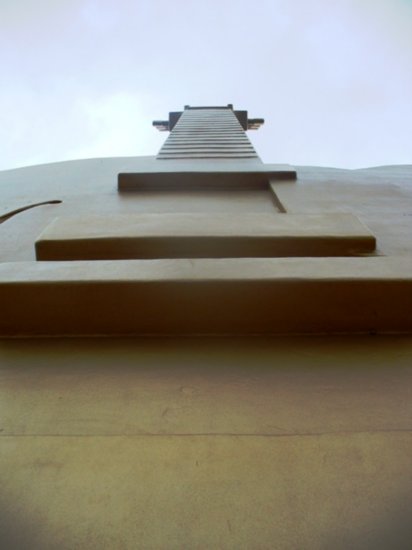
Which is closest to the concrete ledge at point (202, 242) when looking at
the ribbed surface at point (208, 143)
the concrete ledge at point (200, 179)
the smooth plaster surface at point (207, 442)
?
the smooth plaster surface at point (207, 442)

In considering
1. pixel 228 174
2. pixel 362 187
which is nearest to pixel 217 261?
pixel 228 174

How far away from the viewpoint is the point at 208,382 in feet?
5.22

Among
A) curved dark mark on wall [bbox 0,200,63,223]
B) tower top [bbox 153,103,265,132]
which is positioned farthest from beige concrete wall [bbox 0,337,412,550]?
tower top [bbox 153,103,265,132]

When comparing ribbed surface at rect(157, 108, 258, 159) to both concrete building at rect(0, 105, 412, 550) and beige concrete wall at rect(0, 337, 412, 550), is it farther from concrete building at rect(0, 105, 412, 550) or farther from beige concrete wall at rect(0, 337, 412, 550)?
beige concrete wall at rect(0, 337, 412, 550)

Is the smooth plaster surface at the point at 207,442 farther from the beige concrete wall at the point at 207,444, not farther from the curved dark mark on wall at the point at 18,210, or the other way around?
the curved dark mark on wall at the point at 18,210

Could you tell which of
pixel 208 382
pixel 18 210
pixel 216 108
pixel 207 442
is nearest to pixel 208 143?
pixel 18 210

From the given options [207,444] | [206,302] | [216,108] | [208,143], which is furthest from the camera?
[216,108]

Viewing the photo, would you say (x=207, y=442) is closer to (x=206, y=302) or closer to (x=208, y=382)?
(x=208, y=382)

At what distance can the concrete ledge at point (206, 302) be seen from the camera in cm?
188

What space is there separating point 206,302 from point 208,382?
0.38 meters

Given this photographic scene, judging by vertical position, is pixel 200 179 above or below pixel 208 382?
above

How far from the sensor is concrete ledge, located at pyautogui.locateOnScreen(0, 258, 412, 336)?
1.88m

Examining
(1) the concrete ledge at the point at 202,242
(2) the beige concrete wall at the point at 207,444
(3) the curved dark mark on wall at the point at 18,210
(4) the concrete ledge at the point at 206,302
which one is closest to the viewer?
(2) the beige concrete wall at the point at 207,444

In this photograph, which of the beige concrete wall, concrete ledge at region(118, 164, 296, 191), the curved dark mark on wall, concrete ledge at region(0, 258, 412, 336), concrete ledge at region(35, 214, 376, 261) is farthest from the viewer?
concrete ledge at region(118, 164, 296, 191)
